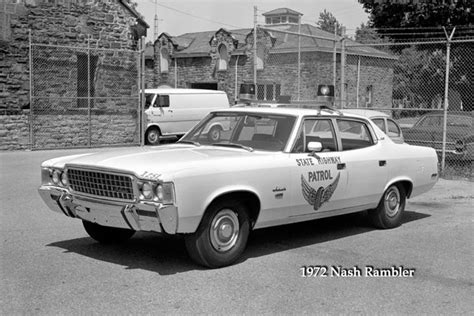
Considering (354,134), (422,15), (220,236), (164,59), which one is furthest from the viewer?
(164,59)

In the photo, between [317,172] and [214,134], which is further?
[214,134]

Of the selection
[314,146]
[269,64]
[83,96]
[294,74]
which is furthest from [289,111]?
[269,64]

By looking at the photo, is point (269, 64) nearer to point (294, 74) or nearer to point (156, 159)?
point (294, 74)

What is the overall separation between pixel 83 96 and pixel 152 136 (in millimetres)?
3204

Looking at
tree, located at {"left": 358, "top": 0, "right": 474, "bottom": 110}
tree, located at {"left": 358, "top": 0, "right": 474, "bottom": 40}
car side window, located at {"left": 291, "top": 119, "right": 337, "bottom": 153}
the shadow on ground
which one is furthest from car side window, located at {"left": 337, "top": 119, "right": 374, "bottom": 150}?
tree, located at {"left": 358, "top": 0, "right": 474, "bottom": 40}

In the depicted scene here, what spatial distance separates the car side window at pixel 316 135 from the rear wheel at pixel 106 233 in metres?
2.13

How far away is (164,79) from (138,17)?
20772 mm

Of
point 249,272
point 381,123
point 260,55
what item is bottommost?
point 249,272

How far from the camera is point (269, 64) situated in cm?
3591

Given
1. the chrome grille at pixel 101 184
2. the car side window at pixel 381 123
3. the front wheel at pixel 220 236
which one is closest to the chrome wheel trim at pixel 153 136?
the car side window at pixel 381 123

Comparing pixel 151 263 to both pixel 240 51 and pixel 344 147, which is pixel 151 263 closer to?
pixel 344 147

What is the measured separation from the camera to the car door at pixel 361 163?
7.58 metres

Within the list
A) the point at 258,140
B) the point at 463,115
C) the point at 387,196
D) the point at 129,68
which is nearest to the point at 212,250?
the point at 258,140

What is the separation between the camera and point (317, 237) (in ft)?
25.6
